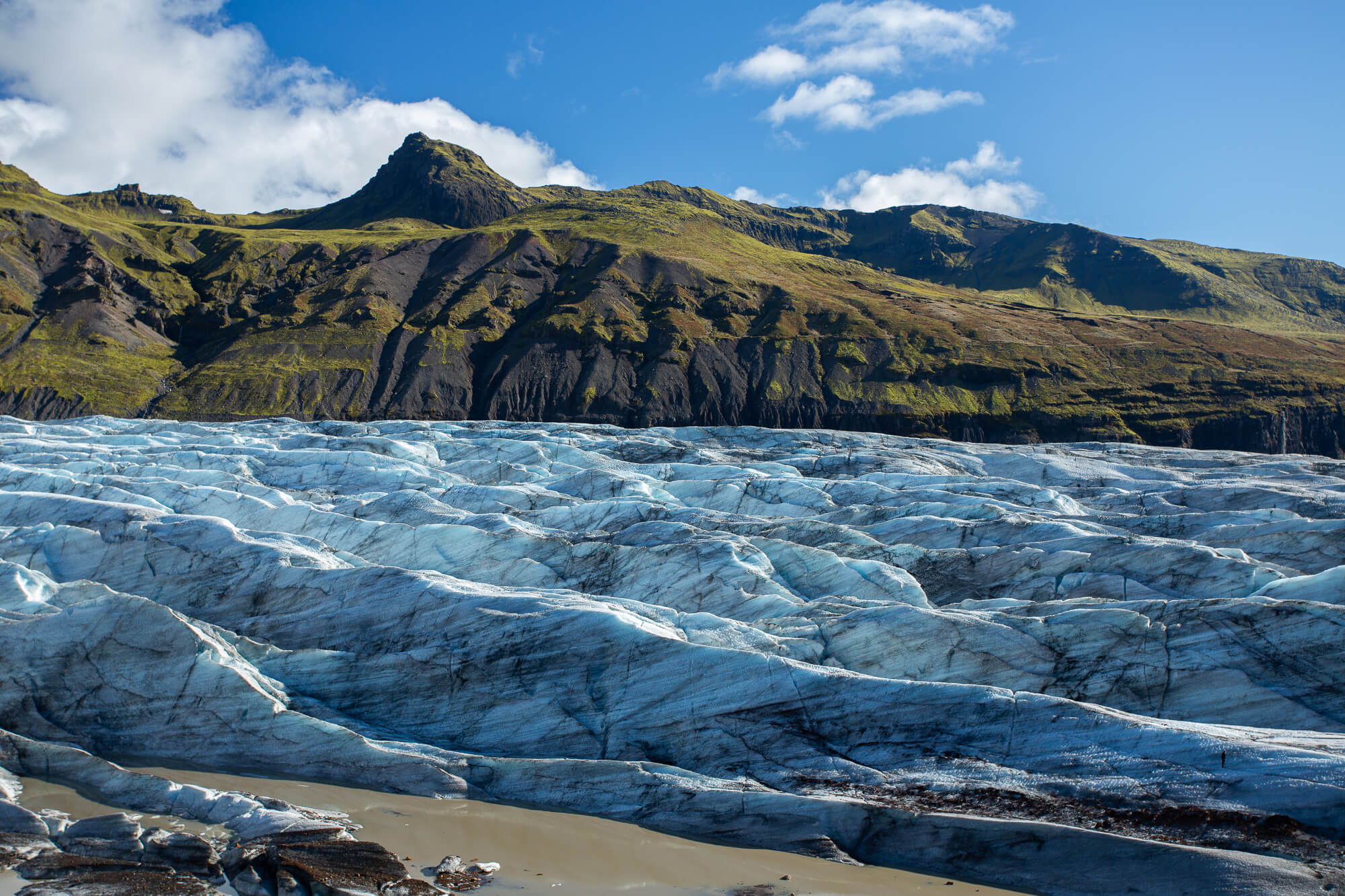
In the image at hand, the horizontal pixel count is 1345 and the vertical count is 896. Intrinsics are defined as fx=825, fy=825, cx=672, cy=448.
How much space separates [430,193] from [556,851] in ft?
600

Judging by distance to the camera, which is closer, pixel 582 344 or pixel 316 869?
pixel 316 869

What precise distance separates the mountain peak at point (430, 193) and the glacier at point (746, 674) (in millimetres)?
155715

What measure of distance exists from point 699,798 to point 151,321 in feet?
399

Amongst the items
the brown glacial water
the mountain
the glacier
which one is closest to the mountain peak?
the mountain

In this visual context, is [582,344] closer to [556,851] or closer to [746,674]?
[746,674]

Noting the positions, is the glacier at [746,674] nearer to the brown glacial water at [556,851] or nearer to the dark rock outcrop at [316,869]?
the brown glacial water at [556,851]

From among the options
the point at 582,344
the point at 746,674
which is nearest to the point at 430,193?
the point at 582,344

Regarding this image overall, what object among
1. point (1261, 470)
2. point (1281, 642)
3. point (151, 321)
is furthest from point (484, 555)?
point (151, 321)

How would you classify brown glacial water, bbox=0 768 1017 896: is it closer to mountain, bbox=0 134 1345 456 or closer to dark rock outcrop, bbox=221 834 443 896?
dark rock outcrop, bbox=221 834 443 896

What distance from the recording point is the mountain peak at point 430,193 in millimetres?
175625

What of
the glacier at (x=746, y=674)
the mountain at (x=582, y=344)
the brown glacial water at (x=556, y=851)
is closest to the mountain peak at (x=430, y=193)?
the mountain at (x=582, y=344)

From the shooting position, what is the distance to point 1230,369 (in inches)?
3580

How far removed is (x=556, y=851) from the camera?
12430 millimetres

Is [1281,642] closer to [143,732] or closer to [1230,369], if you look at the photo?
[143,732]
